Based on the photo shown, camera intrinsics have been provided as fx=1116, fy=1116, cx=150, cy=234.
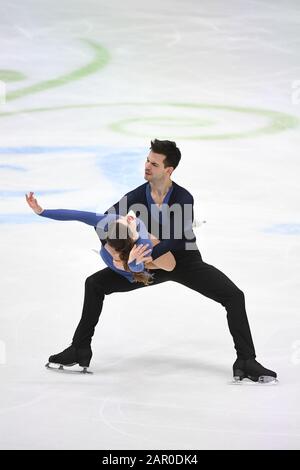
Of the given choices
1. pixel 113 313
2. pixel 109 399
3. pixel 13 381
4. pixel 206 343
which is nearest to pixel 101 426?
pixel 109 399

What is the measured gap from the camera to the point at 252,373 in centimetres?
633

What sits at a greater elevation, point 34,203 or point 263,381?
point 34,203

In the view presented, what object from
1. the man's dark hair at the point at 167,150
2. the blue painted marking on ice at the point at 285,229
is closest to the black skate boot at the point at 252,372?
the man's dark hair at the point at 167,150

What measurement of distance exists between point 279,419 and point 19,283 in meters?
2.87

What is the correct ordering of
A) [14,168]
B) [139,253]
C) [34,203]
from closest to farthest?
[139,253] < [34,203] < [14,168]

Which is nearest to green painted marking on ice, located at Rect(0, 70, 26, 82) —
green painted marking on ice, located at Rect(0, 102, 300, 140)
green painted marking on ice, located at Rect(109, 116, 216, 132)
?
green painted marking on ice, located at Rect(0, 102, 300, 140)

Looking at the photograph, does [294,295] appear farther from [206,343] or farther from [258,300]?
[206,343]

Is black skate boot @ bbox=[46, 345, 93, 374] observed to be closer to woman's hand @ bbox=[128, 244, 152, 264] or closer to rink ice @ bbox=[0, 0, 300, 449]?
A: rink ice @ bbox=[0, 0, 300, 449]

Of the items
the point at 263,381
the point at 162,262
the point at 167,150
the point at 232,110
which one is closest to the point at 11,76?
the point at 232,110

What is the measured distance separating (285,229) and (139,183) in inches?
54.7

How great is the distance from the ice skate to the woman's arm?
68 centimetres

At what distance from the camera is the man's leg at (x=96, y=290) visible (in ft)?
21.0

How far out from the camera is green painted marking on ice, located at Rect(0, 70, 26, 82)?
11422mm

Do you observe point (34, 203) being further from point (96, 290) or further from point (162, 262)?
point (162, 262)
